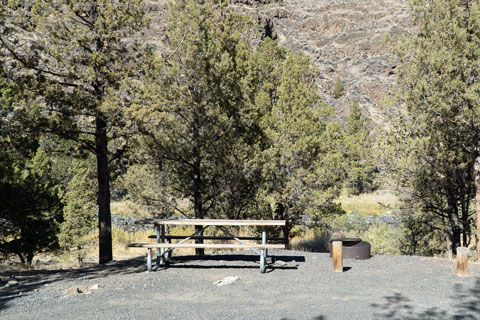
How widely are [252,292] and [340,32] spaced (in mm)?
111161

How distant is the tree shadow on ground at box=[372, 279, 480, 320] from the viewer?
4770mm

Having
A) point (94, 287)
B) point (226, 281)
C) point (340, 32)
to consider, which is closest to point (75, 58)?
point (94, 287)

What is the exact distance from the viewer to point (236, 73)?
12.7m

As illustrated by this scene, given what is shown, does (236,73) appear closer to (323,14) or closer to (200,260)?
(200,260)

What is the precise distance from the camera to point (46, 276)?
7512mm

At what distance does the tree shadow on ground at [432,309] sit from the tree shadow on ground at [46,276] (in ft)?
14.9

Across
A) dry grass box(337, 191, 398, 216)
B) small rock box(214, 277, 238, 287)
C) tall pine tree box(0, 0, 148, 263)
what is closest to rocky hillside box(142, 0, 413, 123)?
dry grass box(337, 191, 398, 216)

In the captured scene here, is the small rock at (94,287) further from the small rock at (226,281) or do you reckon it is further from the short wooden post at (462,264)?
the short wooden post at (462,264)

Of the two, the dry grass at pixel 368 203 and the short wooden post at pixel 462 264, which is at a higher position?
the short wooden post at pixel 462 264

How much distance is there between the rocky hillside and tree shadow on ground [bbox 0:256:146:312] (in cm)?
6353

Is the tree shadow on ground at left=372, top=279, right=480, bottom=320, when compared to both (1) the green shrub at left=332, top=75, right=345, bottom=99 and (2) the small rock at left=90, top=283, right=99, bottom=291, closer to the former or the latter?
(2) the small rock at left=90, top=283, right=99, bottom=291

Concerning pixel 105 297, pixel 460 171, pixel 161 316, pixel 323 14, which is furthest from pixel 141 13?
pixel 323 14

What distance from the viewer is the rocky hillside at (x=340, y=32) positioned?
81.6m

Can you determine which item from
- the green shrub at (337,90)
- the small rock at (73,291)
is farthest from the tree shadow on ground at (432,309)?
the green shrub at (337,90)
